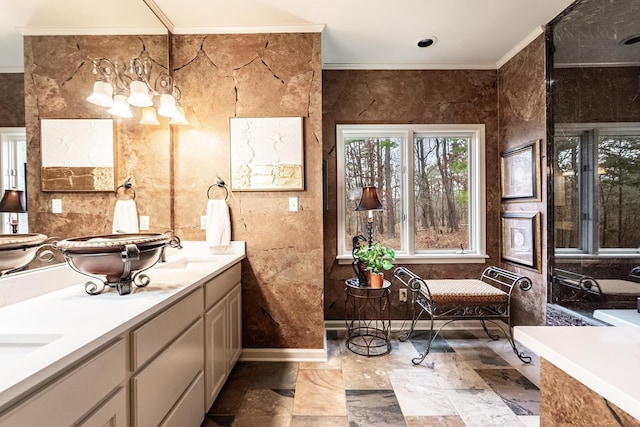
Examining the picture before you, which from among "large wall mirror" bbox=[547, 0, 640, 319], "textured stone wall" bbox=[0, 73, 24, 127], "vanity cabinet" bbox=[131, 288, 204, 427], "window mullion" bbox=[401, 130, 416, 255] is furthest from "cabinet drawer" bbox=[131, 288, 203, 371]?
"large wall mirror" bbox=[547, 0, 640, 319]

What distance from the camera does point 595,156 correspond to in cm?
182

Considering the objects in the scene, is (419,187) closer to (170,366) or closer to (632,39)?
(632,39)

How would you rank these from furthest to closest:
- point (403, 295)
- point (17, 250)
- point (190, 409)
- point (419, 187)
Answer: point (419, 187), point (403, 295), point (190, 409), point (17, 250)

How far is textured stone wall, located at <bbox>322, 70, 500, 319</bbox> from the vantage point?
9.60 feet

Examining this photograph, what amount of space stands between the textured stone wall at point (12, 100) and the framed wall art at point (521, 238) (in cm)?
327

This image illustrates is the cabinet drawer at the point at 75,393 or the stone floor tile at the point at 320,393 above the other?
the cabinet drawer at the point at 75,393

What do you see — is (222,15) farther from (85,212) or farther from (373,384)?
(373,384)

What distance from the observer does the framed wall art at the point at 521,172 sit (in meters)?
2.42

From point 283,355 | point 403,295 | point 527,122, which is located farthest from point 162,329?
point 527,122

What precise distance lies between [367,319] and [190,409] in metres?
1.90

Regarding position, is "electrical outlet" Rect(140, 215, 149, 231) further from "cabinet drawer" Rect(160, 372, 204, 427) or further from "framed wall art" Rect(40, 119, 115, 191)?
"cabinet drawer" Rect(160, 372, 204, 427)

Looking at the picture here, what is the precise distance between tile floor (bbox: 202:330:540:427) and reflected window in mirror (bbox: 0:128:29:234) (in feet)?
4.52

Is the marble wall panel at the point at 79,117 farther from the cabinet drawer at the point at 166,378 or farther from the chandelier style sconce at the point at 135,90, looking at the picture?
the cabinet drawer at the point at 166,378

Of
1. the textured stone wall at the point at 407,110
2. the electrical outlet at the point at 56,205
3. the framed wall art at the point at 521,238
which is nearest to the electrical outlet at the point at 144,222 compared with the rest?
the electrical outlet at the point at 56,205
